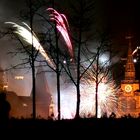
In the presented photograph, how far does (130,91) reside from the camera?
83625 millimetres

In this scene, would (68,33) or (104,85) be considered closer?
(68,33)

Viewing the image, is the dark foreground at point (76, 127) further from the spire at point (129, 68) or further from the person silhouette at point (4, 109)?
the spire at point (129, 68)

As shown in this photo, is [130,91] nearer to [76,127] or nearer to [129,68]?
[129,68]

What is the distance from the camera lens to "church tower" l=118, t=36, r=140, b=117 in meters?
81.2

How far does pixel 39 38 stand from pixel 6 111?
1780 cm

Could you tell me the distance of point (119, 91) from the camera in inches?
3270

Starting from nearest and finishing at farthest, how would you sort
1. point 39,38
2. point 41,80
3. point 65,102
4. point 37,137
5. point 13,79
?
point 37,137 < point 39,38 < point 65,102 < point 41,80 < point 13,79

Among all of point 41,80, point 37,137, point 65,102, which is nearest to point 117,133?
point 37,137

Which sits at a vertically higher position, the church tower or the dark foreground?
the church tower

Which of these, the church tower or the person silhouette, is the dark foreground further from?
the church tower

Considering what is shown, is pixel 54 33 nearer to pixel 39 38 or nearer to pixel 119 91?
pixel 39 38

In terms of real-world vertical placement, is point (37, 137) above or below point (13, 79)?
below

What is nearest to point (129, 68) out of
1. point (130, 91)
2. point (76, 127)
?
point (130, 91)

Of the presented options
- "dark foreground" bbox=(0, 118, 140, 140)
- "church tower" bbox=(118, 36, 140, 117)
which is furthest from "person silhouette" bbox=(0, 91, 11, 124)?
"church tower" bbox=(118, 36, 140, 117)
